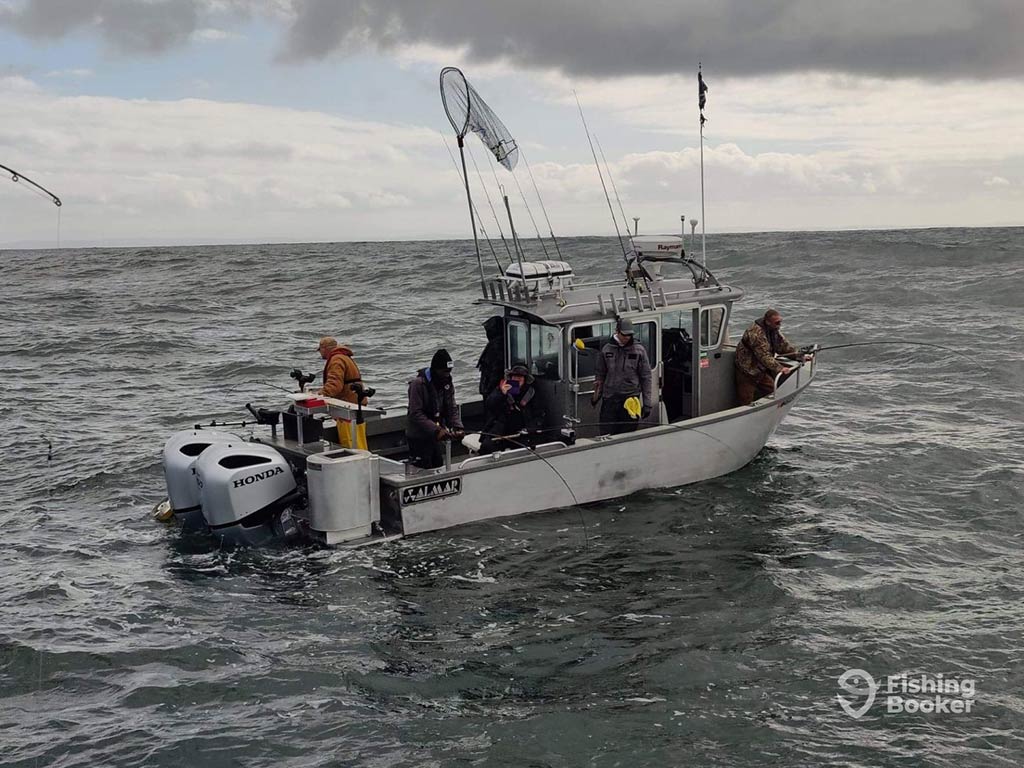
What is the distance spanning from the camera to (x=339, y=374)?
11875mm

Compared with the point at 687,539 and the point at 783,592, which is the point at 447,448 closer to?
the point at 687,539

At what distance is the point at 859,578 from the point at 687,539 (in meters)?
1.90

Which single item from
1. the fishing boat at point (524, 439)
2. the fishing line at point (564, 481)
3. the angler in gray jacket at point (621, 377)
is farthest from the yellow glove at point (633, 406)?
the fishing line at point (564, 481)

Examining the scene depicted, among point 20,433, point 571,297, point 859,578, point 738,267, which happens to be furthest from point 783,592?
point 738,267

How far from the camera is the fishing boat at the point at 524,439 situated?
10.6 meters

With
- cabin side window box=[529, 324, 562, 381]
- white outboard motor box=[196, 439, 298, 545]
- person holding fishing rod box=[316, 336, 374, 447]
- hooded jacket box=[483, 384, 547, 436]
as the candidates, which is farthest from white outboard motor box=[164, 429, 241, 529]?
cabin side window box=[529, 324, 562, 381]

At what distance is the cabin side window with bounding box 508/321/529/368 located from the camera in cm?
1263

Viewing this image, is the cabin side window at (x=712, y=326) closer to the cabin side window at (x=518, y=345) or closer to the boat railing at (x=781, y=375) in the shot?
the boat railing at (x=781, y=375)

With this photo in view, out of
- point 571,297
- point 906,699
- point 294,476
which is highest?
point 571,297

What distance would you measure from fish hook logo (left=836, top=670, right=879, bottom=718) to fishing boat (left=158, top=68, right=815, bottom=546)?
4.25 metres

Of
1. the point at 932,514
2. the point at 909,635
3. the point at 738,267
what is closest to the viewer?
the point at 909,635

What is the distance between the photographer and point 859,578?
10.5m

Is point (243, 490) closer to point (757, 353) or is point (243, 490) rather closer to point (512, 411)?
point (512, 411)

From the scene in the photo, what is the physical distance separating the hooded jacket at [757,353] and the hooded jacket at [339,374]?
5050 millimetres
